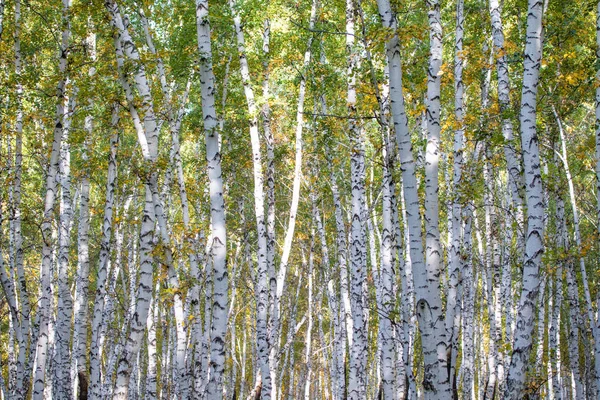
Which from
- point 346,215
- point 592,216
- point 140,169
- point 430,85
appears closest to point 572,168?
point 592,216

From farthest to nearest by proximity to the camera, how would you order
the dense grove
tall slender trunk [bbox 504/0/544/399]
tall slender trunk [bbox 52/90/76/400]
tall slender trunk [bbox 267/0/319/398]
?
tall slender trunk [bbox 267/0/319/398] < tall slender trunk [bbox 52/90/76/400] < the dense grove < tall slender trunk [bbox 504/0/544/399]

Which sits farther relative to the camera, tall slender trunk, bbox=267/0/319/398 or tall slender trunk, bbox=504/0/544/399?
tall slender trunk, bbox=267/0/319/398

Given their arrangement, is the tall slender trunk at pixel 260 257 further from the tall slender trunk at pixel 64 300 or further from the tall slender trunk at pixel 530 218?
the tall slender trunk at pixel 530 218

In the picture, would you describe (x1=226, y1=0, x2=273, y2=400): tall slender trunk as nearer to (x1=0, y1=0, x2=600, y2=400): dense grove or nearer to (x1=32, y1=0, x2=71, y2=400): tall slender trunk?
(x1=0, y1=0, x2=600, y2=400): dense grove

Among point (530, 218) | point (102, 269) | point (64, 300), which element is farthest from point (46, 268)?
point (530, 218)

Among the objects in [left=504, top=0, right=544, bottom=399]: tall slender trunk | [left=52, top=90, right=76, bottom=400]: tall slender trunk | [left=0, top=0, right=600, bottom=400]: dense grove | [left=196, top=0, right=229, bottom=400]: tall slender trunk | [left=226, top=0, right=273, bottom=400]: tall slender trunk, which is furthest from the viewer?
[left=226, top=0, right=273, bottom=400]: tall slender trunk

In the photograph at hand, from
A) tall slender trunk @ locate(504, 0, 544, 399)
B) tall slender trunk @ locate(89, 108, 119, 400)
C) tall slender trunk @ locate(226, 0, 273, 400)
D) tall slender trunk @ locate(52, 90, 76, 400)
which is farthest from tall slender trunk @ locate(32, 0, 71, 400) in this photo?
tall slender trunk @ locate(504, 0, 544, 399)

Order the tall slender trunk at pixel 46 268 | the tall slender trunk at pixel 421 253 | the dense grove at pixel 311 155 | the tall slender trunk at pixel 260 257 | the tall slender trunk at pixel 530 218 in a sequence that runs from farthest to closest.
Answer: the tall slender trunk at pixel 260 257
the tall slender trunk at pixel 46 268
the dense grove at pixel 311 155
the tall slender trunk at pixel 530 218
the tall slender trunk at pixel 421 253

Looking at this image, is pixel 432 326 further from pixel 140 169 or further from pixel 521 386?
pixel 140 169

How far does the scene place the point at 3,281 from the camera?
910 centimetres

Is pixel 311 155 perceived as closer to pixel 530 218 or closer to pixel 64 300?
pixel 64 300

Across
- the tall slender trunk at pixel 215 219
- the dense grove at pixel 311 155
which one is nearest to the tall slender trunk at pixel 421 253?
the dense grove at pixel 311 155

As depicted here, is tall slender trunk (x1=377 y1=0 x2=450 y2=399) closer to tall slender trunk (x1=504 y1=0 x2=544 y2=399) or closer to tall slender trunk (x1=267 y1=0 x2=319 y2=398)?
tall slender trunk (x1=504 y1=0 x2=544 y2=399)

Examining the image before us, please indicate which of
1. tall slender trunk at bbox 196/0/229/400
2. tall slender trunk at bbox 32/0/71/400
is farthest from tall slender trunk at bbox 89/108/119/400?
tall slender trunk at bbox 196/0/229/400
